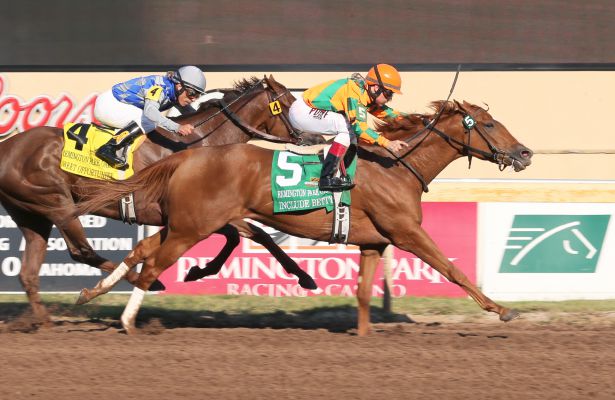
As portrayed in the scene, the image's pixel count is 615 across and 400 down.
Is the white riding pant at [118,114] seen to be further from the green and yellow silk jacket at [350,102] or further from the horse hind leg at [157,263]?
the green and yellow silk jacket at [350,102]

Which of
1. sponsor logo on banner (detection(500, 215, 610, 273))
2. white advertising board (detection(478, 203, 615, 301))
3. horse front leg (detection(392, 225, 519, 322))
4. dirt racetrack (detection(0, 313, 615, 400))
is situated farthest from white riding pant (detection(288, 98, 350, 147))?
sponsor logo on banner (detection(500, 215, 610, 273))

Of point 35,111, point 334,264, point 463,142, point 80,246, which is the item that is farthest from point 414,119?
point 35,111

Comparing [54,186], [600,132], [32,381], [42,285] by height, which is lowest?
[32,381]

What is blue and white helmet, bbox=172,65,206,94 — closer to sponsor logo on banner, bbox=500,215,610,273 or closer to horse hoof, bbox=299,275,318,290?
horse hoof, bbox=299,275,318,290

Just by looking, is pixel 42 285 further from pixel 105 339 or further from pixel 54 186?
pixel 105 339

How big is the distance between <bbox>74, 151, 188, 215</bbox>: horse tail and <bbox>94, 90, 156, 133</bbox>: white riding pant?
0.57 m

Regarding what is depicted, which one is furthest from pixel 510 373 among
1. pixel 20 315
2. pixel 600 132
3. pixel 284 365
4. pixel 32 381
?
pixel 600 132

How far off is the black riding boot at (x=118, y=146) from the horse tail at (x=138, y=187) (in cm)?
24

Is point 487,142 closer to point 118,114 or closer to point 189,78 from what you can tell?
point 189,78

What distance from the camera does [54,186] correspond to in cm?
817

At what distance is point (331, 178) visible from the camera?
7410 mm

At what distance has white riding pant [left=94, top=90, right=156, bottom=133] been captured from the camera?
8.08 meters

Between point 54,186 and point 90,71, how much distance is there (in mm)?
6241

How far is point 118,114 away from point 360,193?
87.1 inches
